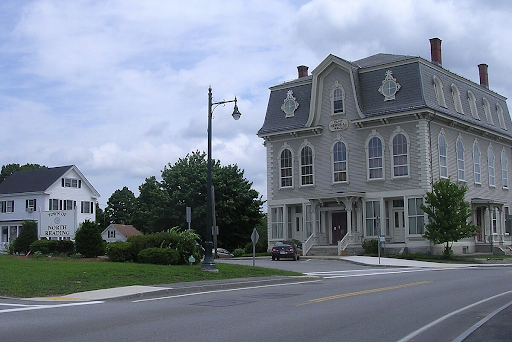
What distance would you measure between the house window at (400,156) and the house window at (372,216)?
8.62 feet

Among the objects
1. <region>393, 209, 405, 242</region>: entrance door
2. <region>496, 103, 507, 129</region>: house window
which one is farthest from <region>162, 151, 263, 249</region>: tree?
<region>496, 103, 507, 129</region>: house window

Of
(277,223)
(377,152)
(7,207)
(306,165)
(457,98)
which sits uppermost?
(457,98)

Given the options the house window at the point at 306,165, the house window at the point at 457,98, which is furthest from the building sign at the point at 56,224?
the house window at the point at 457,98

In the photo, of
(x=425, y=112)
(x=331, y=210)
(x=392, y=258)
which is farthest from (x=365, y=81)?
(x=392, y=258)

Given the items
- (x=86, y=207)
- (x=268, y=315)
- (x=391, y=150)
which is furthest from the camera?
(x=86, y=207)

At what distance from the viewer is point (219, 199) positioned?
187 feet

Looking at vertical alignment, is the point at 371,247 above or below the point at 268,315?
above

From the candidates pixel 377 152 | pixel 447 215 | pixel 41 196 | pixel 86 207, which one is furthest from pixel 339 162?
pixel 86 207

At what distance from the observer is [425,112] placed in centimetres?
4147

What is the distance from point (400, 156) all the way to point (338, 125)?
5.30 meters

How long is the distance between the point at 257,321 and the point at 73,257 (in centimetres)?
1962

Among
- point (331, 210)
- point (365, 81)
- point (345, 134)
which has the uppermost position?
point (365, 81)

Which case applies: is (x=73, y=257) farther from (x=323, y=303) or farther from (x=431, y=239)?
(x=431, y=239)

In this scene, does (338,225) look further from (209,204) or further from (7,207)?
(7,207)
